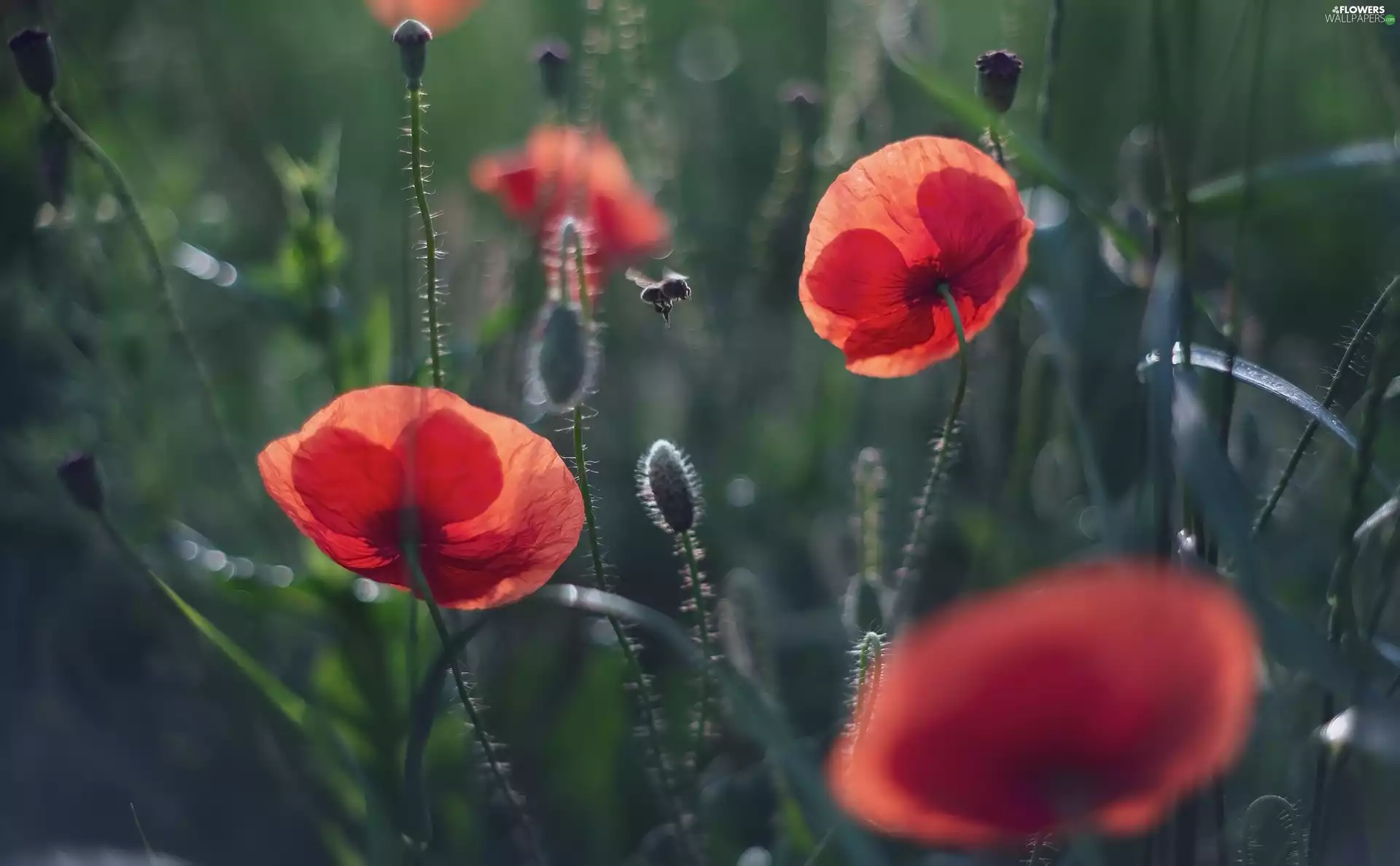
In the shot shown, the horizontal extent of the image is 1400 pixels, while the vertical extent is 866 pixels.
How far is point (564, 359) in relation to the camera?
1060 millimetres

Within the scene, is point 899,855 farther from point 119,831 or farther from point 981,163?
point 119,831

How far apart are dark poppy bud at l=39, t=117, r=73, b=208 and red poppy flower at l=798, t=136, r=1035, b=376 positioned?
84 cm

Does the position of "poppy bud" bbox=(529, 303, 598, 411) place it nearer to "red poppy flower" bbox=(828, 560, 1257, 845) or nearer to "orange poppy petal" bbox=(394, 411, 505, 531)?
"orange poppy petal" bbox=(394, 411, 505, 531)

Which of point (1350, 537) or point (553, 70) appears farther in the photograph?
point (553, 70)

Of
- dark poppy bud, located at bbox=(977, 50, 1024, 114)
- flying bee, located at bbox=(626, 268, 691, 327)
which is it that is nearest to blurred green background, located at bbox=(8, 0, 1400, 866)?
dark poppy bud, located at bbox=(977, 50, 1024, 114)

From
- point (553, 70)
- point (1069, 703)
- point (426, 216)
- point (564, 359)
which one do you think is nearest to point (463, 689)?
point (564, 359)

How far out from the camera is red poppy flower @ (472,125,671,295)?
1723 mm

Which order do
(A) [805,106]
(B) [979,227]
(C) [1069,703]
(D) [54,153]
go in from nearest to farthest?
(C) [1069,703] < (B) [979,227] < (D) [54,153] < (A) [805,106]

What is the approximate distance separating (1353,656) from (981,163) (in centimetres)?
50

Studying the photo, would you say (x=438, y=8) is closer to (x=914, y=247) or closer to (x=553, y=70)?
(x=553, y=70)

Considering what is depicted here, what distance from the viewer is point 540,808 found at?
1658 mm

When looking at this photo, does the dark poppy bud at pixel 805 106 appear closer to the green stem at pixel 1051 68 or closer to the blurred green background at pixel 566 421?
the blurred green background at pixel 566 421

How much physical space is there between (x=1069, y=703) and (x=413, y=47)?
83cm

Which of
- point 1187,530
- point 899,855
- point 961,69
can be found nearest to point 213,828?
point 899,855
